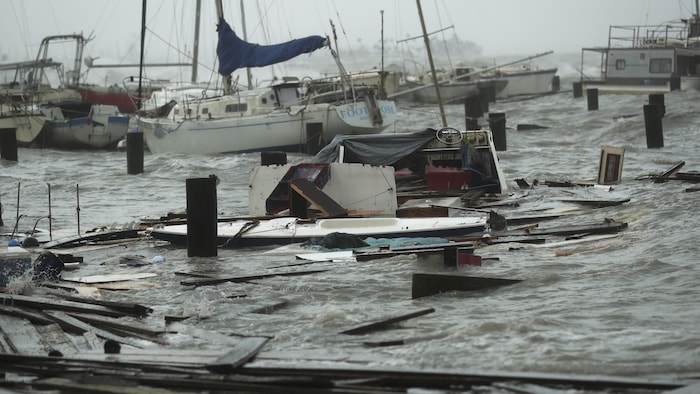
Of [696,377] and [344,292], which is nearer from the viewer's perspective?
[696,377]

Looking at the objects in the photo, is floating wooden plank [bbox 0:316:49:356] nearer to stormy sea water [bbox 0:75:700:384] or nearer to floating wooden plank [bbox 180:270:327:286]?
stormy sea water [bbox 0:75:700:384]

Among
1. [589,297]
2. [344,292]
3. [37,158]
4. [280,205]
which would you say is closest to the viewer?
[589,297]

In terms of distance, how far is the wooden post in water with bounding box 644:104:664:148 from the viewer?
96.0 ft

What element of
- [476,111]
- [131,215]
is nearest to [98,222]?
[131,215]

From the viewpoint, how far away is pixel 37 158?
37781 mm

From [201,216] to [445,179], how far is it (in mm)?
6840

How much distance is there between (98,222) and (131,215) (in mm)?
1223

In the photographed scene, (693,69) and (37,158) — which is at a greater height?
(693,69)

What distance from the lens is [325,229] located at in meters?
14.6

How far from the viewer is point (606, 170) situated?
2075 centimetres

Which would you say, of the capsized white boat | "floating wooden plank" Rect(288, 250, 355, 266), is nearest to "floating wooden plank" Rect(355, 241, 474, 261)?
"floating wooden plank" Rect(288, 250, 355, 266)

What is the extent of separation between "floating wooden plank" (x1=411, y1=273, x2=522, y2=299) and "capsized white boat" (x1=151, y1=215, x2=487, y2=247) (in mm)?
3743

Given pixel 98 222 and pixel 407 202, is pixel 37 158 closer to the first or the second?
pixel 98 222

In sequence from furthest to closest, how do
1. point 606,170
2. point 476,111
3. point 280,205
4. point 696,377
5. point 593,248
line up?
1. point 476,111
2. point 606,170
3. point 280,205
4. point 593,248
5. point 696,377
